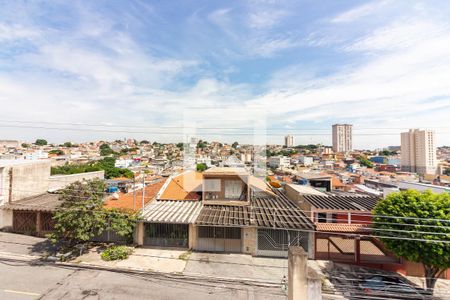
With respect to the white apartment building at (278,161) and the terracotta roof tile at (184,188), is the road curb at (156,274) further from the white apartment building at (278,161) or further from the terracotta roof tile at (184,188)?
the white apartment building at (278,161)

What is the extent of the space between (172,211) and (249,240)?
5.57m

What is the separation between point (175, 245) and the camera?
1384 cm

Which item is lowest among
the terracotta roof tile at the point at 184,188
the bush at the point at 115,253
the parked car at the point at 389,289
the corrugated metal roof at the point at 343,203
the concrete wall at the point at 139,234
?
the parked car at the point at 389,289

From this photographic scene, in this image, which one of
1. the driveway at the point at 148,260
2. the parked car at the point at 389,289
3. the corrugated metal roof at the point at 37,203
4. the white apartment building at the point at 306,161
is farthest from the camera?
the white apartment building at the point at 306,161

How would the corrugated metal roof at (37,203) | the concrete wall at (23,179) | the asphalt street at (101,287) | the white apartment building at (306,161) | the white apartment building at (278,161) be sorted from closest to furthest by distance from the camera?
1. the asphalt street at (101,287)
2. the corrugated metal roof at (37,203)
3. the concrete wall at (23,179)
4. the white apartment building at (278,161)
5. the white apartment building at (306,161)

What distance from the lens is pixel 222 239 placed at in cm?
1362

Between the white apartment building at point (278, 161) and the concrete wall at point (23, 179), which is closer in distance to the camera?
the concrete wall at point (23, 179)

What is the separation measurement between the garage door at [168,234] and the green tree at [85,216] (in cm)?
145

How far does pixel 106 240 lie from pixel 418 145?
270 feet

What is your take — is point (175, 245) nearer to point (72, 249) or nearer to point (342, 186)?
point (72, 249)

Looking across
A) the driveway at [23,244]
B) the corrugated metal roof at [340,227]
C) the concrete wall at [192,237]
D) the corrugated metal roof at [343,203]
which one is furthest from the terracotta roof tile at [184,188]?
the corrugated metal roof at [340,227]

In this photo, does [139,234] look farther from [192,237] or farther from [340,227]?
[340,227]


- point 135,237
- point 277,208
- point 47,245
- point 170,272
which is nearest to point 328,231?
point 277,208

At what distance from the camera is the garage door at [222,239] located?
1360 cm
